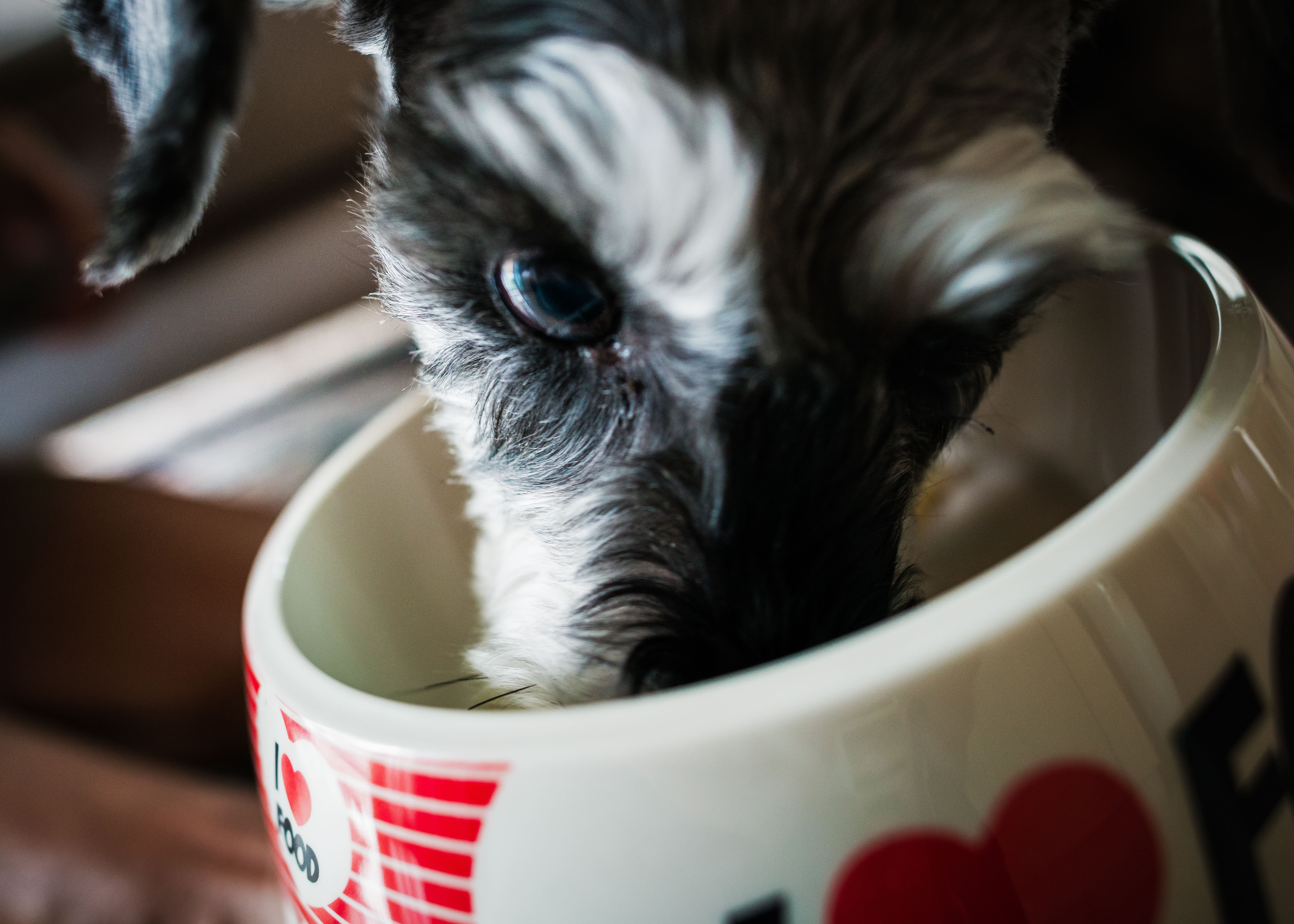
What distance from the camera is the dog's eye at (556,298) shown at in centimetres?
50

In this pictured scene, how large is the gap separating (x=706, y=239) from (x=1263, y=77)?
464 millimetres

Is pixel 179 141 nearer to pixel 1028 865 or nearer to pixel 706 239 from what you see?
pixel 706 239

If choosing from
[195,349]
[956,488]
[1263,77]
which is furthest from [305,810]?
[195,349]

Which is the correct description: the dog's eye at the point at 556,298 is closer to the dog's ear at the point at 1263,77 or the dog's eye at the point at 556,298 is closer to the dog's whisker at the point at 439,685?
the dog's whisker at the point at 439,685

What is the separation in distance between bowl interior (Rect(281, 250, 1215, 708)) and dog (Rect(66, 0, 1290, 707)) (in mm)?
82

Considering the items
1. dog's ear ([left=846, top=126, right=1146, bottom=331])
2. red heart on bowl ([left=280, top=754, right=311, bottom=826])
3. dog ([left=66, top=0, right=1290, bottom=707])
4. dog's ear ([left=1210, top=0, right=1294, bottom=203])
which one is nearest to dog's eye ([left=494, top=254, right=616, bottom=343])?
dog ([left=66, top=0, right=1290, bottom=707])

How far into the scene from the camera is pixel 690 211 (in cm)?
45

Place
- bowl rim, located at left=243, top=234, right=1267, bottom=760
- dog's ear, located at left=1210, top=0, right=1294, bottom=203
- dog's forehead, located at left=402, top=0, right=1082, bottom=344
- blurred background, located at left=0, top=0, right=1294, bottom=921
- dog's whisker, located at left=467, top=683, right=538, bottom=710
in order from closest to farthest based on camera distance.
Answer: bowl rim, located at left=243, top=234, right=1267, bottom=760, dog's forehead, located at left=402, top=0, right=1082, bottom=344, dog's whisker, located at left=467, top=683, right=538, bottom=710, dog's ear, located at left=1210, top=0, right=1294, bottom=203, blurred background, located at left=0, top=0, right=1294, bottom=921

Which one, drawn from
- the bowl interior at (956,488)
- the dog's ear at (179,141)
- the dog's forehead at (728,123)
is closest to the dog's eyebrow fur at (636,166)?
the dog's forehead at (728,123)

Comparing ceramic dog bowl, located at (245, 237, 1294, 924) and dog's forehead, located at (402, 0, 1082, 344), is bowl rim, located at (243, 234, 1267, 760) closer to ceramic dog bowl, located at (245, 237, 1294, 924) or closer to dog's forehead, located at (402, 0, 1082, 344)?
ceramic dog bowl, located at (245, 237, 1294, 924)

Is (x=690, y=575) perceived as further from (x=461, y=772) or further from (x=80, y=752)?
(x=80, y=752)

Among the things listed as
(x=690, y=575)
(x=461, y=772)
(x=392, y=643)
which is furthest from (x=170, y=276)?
(x=461, y=772)

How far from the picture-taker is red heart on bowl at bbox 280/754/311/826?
1.29 feet

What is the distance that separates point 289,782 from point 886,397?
337 millimetres
